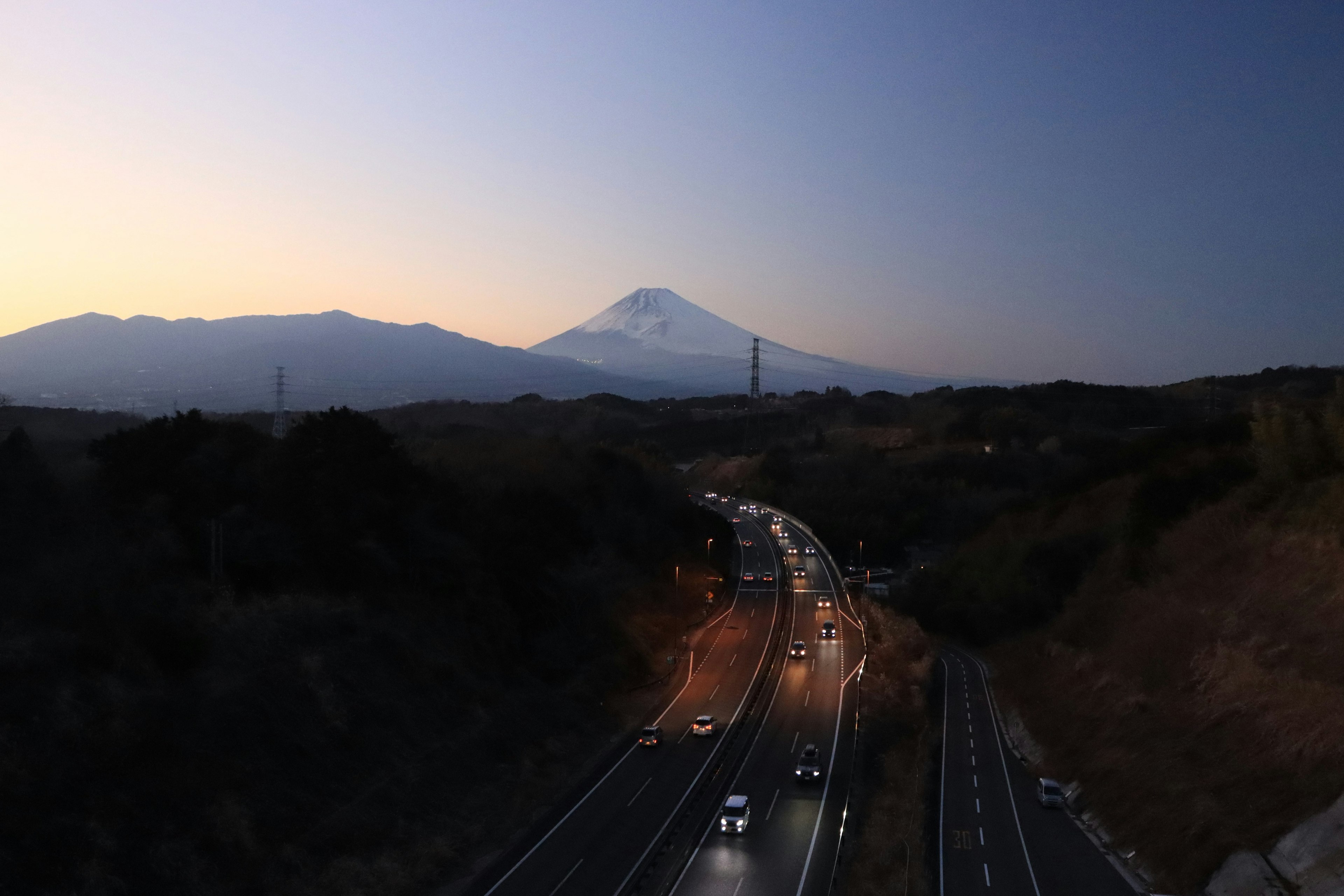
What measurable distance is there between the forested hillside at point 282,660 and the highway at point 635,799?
3.20ft

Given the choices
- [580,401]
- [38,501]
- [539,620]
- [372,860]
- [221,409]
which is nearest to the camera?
[372,860]

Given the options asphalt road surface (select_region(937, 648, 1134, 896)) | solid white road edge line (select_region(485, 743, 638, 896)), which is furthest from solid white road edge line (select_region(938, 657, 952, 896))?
solid white road edge line (select_region(485, 743, 638, 896))

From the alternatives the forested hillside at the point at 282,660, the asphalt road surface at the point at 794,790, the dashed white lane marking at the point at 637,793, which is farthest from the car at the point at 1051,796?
the forested hillside at the point at 282,660

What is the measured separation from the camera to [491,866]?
61.9 ft

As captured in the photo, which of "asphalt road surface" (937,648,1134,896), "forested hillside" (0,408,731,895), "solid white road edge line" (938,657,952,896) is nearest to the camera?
"forested hillside" (0,408,731,895)

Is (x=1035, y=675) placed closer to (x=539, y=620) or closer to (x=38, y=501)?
(x=539, y=620)

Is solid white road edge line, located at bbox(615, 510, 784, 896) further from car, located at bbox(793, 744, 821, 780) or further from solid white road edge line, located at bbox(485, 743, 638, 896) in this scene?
car, located at bbox(793, 744, 821, 780)

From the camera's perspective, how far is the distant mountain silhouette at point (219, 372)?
93.7m

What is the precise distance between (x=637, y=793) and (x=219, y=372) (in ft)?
399

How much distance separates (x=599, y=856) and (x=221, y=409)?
82.0 m

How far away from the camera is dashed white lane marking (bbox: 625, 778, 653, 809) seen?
22.6 m

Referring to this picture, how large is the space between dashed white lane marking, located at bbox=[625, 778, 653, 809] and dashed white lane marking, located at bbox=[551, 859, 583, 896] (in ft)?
11.2

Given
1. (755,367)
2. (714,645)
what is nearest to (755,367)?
(755,367)

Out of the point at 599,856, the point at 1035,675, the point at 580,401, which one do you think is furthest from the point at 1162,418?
the point at 599,856
